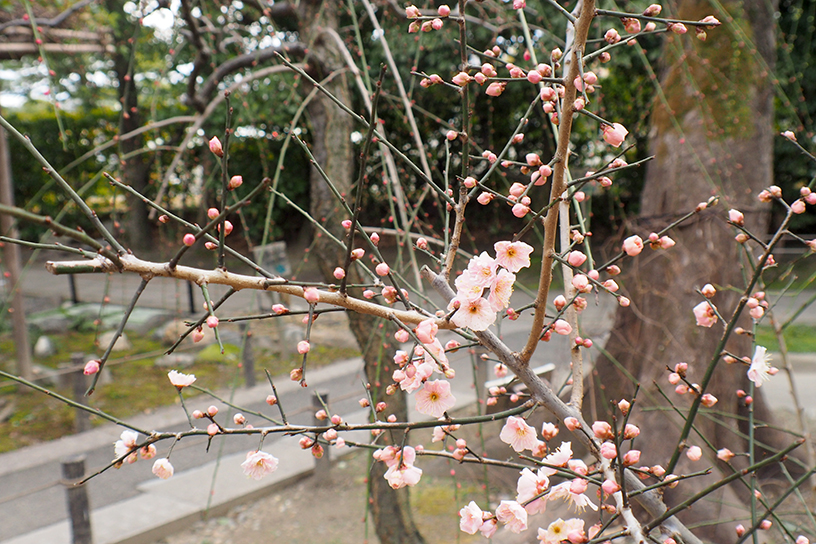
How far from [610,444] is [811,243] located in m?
0.39

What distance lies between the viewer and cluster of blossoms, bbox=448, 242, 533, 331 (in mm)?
723

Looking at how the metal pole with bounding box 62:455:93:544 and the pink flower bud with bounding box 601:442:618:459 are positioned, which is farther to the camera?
the metal pole with bounding box 62:455:93:544

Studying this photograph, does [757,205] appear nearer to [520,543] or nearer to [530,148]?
[520,543]

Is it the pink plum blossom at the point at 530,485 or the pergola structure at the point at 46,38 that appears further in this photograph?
the pergola structure at the point at 46,38

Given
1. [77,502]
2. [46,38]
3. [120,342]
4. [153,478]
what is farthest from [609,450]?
[120,342]

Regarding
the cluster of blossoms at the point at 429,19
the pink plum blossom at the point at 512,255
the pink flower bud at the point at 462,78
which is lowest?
the pink plum blossom at the point at 512,255

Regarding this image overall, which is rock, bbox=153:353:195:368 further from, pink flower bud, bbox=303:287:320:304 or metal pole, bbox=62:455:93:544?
pink flower bud, bbox=303:287:320:304

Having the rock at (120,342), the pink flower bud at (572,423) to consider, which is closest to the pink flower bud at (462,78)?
the pink flower bud at (572,423)

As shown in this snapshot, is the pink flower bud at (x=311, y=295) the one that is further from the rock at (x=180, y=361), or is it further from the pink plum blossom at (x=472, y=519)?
the rock at (x=180, y=361)

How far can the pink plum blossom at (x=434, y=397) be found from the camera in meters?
0.81

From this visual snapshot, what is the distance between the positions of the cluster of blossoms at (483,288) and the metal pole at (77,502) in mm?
2461

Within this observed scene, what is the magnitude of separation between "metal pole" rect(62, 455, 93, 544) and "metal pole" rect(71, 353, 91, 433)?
149cm

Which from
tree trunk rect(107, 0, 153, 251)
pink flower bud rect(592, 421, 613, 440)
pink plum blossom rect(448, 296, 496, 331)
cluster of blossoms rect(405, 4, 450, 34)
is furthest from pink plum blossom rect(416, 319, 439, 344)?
tree trunk rect(107, 0, 153, 251)

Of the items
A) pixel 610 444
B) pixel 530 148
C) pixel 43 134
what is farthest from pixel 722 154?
pixel 43 134
